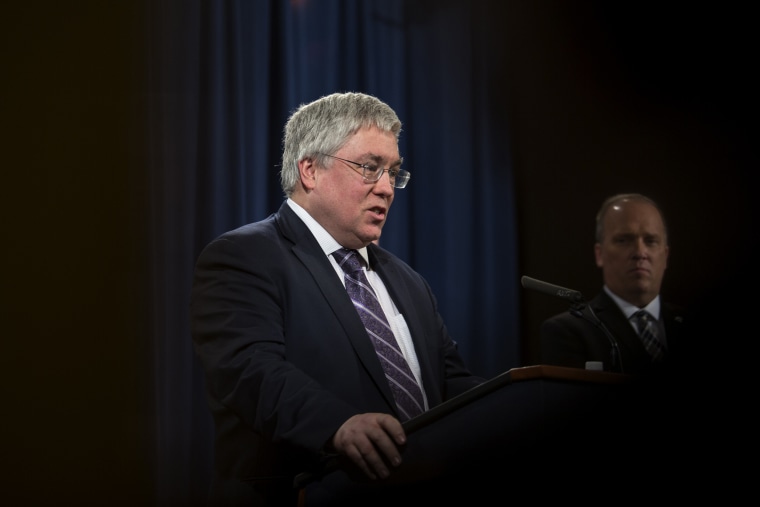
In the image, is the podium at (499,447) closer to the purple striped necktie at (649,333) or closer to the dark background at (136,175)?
the dark background at (136,175)

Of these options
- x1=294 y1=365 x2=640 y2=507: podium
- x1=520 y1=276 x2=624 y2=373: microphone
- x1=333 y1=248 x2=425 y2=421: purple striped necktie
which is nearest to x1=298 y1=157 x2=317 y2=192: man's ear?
x1=333 y1=248 x2=425 y2=421: purple striped necktie

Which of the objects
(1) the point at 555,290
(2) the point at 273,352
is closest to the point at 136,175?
(2) the point at 273,352

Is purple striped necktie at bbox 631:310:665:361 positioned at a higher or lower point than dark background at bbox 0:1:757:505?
lower

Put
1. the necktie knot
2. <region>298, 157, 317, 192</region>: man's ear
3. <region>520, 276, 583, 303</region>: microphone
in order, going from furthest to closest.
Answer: <region>298, 157, 317, 192</region>: man's ear → the necktie knot → <region>520, 276, 583, 303</region>: microphone

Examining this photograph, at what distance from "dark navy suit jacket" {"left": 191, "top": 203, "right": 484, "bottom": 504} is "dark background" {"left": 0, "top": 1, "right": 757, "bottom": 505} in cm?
32

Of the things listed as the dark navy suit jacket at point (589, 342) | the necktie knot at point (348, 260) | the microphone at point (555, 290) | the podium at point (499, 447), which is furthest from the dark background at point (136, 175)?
the microphone at point (555, 290)

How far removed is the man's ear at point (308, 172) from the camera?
7.02 feet

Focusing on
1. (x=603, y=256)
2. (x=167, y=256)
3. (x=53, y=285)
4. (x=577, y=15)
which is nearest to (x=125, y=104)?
(x=167, y=256)

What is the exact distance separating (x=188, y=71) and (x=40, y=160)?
894 mm

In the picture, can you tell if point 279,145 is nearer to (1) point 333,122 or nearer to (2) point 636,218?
(1) point 333,122

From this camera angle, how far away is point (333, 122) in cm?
212

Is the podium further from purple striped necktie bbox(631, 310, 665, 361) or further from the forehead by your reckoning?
the forehead

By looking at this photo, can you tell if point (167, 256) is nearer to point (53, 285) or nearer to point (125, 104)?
point (125, 104)

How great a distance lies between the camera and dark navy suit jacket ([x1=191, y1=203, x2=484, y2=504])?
1519 mm
